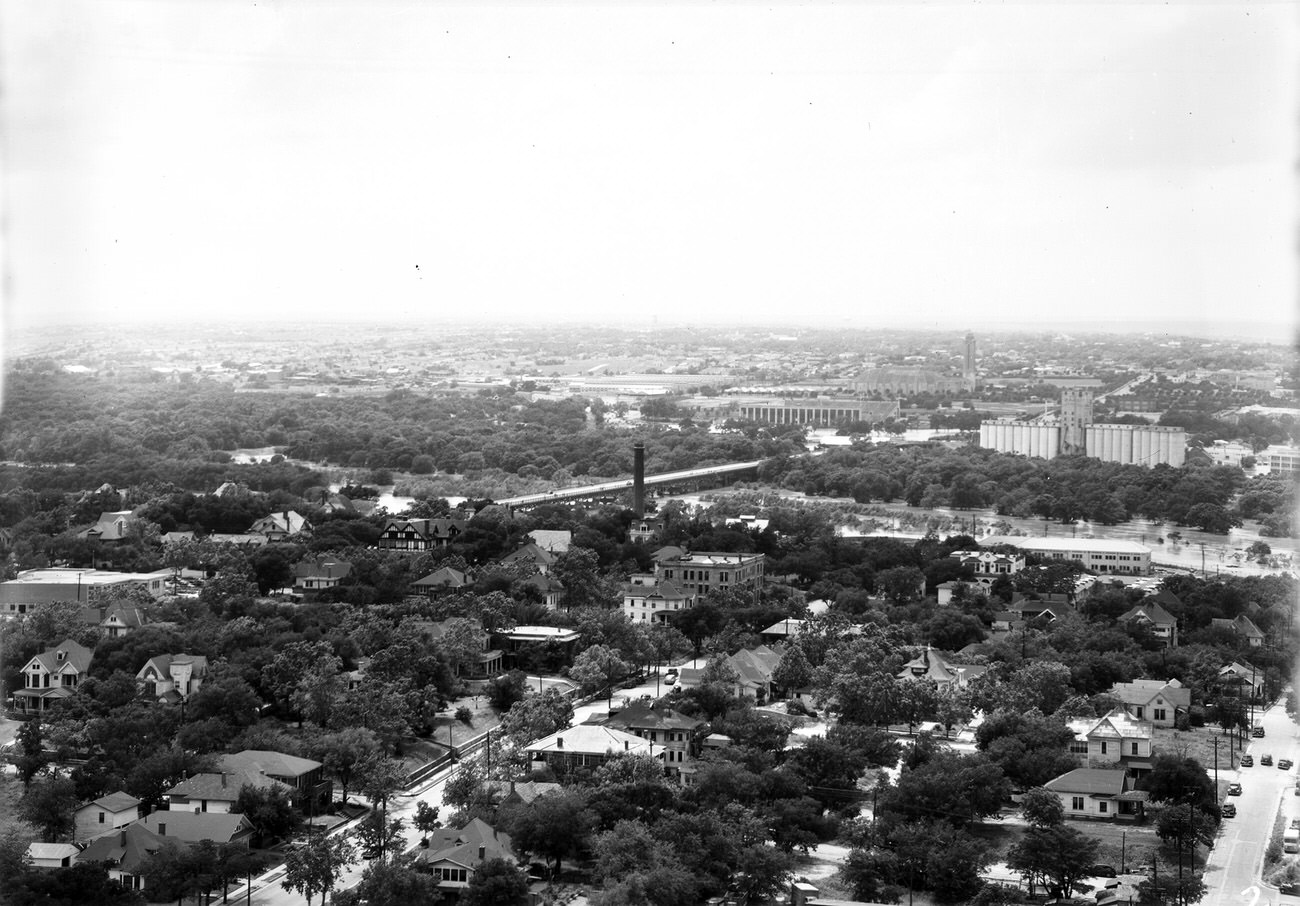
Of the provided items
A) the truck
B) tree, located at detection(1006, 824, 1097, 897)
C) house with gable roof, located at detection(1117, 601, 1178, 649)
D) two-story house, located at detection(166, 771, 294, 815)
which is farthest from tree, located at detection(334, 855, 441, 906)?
house with gable roof, located at detection(1117, 601, 1178, 649)

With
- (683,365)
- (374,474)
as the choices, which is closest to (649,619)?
(374,474)

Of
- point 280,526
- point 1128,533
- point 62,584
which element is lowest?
point 1128,533

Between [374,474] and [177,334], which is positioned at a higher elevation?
[177,334]

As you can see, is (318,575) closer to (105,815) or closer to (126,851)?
(105,815)

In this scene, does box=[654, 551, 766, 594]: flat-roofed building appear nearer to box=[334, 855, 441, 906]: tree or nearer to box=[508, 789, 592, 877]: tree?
box=[508, 789, 592, 877]: tree

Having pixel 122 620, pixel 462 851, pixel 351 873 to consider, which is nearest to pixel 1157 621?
pixel 462 851

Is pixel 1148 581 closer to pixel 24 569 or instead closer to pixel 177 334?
pixel 24 569

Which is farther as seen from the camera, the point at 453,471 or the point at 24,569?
the point at 453,471
